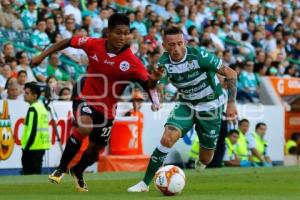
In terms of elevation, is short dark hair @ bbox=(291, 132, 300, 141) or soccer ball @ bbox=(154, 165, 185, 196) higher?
soccer ball @ bbox=(154, 165, 185, 196)

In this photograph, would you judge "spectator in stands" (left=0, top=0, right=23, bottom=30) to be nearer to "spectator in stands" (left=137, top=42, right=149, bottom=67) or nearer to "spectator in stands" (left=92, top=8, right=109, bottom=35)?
"spectator in stands" (left=92, top=8, right=109, bottom=35)

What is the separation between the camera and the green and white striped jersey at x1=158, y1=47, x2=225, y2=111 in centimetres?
1264

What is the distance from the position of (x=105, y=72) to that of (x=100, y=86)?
24 centimetres

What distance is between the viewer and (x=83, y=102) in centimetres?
1247

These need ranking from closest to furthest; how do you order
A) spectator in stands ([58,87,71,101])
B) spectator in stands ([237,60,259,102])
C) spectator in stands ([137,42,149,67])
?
spectator in stands ([58,87,71,101]), spectator in stands ([137,42,149,67]), spectator in stands ([237,60,259,102])

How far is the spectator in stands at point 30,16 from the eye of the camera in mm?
22609

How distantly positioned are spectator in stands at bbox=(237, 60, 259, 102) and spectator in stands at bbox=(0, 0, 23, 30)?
7197 millimetres

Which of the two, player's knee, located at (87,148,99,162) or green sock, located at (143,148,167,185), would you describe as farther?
player's knee, located at (87,148,99,162)

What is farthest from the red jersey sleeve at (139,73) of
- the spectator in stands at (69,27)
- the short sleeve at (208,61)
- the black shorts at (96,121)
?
the spectator in stands at (69,27)

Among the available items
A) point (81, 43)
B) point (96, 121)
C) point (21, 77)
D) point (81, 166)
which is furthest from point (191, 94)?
point (21, 77)

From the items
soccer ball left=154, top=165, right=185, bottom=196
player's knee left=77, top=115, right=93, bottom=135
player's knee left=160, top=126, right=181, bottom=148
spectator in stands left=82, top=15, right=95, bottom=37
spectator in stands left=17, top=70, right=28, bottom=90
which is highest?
spectator in stands left=82, top=15, right=95, bottom=37

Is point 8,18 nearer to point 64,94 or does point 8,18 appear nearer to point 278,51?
point 64,94

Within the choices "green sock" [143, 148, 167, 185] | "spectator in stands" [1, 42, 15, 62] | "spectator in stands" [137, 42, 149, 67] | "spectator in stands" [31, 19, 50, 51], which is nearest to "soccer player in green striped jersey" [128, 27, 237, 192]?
"green sock" [143, 148, 167, 185]

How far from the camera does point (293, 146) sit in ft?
85.7
